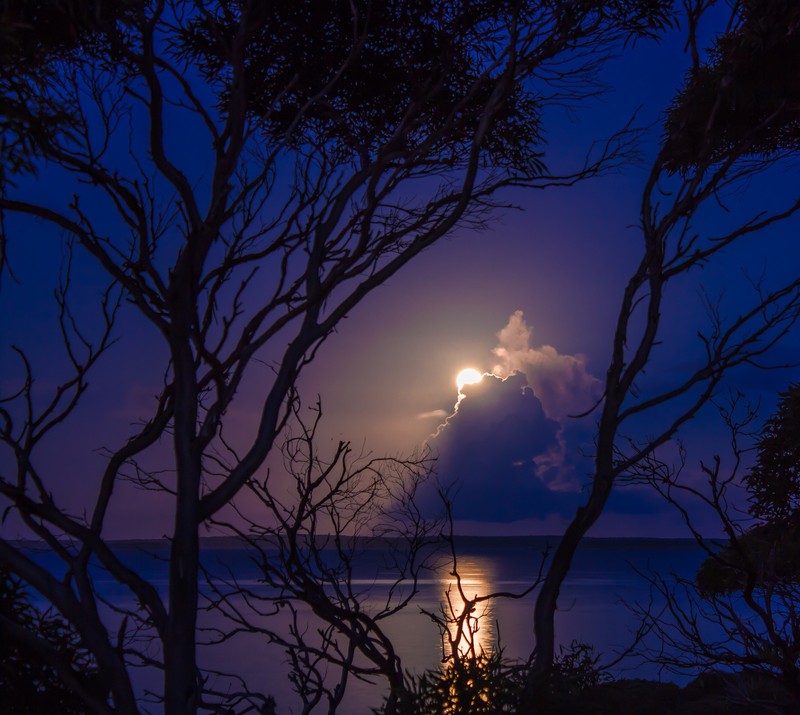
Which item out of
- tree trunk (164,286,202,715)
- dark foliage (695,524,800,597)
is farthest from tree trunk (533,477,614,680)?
tree trunk (164,286,202,715)

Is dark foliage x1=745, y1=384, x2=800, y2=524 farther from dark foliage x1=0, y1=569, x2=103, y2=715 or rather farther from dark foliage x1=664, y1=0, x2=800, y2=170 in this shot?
dark foliage x1=0, y1=569, x2=103, y2=715

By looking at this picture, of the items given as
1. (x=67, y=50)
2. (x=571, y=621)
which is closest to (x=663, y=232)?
(x=67, y=50)

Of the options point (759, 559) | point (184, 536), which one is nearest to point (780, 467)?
point (759, 559)

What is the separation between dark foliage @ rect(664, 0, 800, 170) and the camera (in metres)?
6.94

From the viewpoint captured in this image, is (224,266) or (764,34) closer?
(224,266)

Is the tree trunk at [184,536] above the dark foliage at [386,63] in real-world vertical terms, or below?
below

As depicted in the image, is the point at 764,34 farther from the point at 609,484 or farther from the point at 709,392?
the point at 609,484

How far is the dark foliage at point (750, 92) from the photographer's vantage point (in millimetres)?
6941


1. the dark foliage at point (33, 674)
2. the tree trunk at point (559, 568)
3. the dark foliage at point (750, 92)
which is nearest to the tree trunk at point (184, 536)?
the dark foliage at point (33, 674)

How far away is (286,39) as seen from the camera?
6324 millimetres

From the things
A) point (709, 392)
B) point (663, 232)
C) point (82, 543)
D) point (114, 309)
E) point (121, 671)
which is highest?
point (663, 232)

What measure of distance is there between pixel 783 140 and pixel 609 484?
13.8ft

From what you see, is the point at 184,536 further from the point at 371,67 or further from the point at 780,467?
the point at 780,467

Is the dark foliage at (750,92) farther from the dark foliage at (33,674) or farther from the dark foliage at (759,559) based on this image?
the dark foliage at (33,674)
